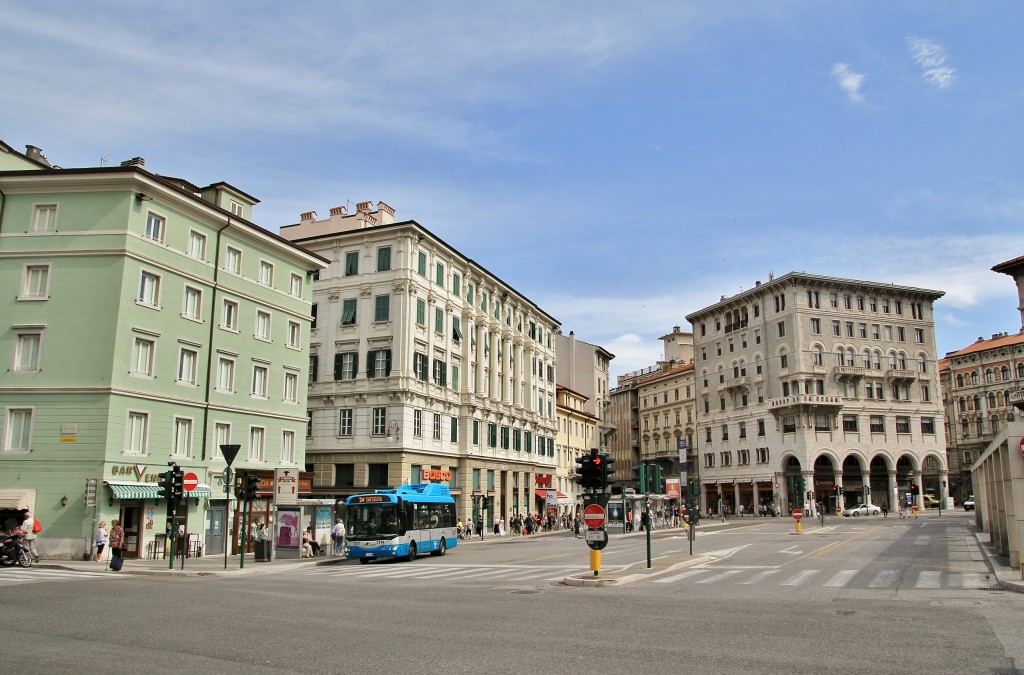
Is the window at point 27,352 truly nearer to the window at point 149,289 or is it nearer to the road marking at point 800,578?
the window at point 149,289

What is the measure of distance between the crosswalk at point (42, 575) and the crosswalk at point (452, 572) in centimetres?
615

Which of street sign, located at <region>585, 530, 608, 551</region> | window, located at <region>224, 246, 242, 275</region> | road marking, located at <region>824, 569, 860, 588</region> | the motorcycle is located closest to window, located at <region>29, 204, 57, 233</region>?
window, located at <region>224, 246, 242, 275</region>

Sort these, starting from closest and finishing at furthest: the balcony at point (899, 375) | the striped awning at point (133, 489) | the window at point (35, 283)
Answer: the striped awning at point (133, 489), the window at point (35, 283), the balcony at point (899, 375)

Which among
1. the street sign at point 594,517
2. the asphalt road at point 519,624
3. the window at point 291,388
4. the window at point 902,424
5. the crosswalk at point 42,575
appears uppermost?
the window at point 902,424

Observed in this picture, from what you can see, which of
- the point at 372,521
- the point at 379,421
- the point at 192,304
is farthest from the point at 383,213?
the point at 372,521

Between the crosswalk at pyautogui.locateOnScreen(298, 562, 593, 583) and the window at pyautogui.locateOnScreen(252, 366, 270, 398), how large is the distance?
12540 mm

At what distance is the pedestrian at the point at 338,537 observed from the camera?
33.2m

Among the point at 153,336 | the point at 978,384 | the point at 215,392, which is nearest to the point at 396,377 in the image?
the point at 215,392

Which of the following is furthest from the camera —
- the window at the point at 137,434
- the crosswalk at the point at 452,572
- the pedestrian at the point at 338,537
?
the pedestrian at the point at 338,537

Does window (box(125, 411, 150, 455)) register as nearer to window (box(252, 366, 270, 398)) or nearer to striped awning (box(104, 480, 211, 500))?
striped awning (box(104, 480, 211, 500))

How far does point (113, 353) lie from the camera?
30031 millimetres

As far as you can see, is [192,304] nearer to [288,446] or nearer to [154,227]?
[154,227]

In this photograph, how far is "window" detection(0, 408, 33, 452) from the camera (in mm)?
29656

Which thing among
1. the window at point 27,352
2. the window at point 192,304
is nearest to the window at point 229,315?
the window at point 192,304
